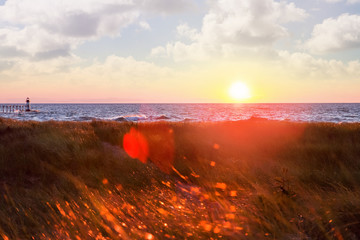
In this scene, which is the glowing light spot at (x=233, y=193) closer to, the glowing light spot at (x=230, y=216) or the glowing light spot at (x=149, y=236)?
the glowing light spot at (x=230, y=216)

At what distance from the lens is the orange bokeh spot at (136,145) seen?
8.35 meters

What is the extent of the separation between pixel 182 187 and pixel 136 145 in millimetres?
4051

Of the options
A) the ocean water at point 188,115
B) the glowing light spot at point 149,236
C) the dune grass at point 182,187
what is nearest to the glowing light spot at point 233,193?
the dune grass at point 182,187

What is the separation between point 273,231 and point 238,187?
2.33 m

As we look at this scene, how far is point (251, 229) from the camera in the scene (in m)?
3.24

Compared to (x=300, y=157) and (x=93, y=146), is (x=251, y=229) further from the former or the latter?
(x=93, y=146)

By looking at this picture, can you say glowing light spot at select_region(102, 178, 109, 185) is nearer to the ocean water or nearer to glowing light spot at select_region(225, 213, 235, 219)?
glowing light spot at select_region(225, 213, 235, 219)

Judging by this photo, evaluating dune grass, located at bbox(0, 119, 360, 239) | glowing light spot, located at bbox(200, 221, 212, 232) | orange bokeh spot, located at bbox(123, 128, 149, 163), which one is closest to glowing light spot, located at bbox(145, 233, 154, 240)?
dune grass, located at bbox(0, 119, 360, 239)

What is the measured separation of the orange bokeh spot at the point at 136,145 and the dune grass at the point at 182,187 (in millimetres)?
172

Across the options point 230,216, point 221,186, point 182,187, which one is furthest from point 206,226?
point 182,187

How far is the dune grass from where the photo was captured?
326 centimetres

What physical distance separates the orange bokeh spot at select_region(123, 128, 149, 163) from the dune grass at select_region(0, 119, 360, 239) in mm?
172

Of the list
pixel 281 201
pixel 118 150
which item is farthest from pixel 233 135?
pixel 281 201

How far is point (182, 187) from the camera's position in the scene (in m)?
5.88
